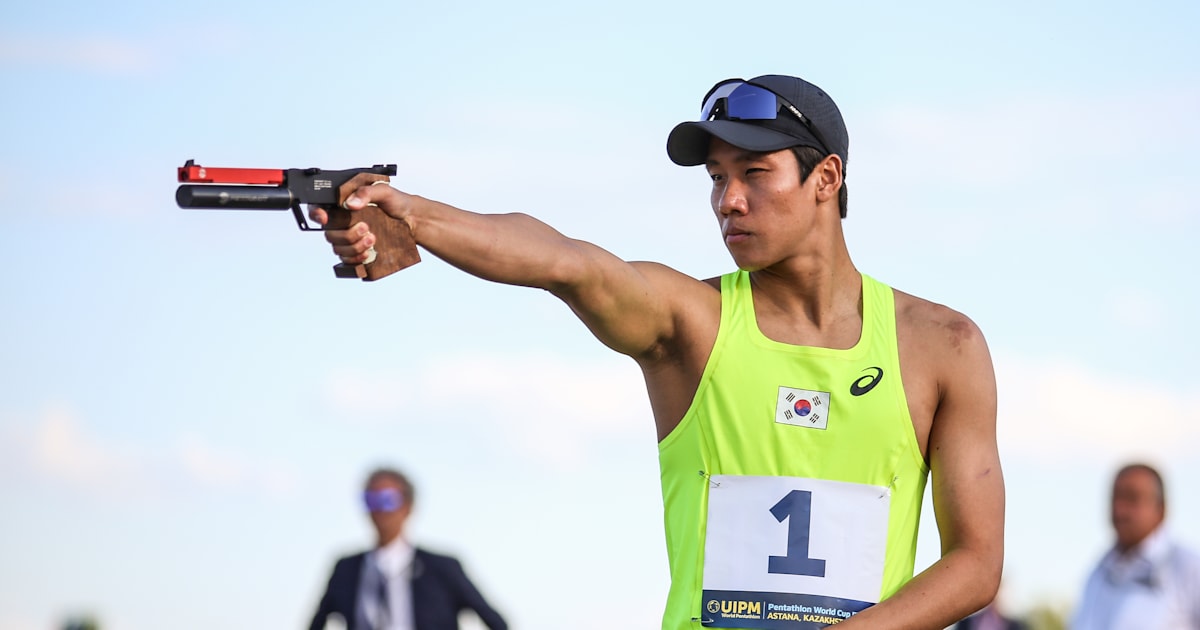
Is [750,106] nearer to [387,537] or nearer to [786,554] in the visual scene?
[786,554]

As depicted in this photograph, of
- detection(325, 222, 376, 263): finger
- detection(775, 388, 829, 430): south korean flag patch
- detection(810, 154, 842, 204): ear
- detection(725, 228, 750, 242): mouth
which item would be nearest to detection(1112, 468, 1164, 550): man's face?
detection(810, 154, 842, 204): ear

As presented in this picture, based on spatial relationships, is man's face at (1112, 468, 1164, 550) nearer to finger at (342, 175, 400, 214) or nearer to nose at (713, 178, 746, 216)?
nose at (713, 178, 746, 216)

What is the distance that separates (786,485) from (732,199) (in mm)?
867

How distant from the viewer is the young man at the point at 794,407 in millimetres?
4918

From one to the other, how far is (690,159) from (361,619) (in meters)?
4.62

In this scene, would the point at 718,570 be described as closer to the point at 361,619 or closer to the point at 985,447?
the point at 985,447

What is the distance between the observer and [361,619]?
9133mm

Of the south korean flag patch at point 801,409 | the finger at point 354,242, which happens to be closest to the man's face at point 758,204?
the south korean flag patch at point 801,409

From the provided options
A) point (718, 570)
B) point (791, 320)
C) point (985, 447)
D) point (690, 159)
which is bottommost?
point (718, 570)

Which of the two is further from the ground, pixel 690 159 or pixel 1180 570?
pixel 690 159

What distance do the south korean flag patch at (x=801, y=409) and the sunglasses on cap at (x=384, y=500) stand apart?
15.1ft

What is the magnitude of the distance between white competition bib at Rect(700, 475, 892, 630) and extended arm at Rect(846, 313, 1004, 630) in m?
0.12

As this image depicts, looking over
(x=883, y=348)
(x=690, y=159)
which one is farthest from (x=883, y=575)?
(x=690, y=159)

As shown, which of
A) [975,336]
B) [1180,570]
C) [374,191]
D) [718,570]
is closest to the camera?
[374,191]
